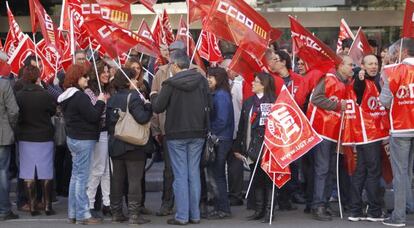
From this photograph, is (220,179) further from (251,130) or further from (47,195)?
(47,195)

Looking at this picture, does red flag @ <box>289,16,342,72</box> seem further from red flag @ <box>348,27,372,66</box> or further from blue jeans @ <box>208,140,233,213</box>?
blue jeans @ <box>208,140,233,213</box>

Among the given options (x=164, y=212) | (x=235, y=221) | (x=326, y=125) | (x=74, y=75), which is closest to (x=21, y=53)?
(x=74, y=75)

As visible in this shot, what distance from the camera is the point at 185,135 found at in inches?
329

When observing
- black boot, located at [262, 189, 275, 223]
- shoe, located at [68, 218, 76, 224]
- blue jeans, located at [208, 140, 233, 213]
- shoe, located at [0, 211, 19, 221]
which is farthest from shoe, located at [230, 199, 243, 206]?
shoe, located at [0, 211, 19, 221]

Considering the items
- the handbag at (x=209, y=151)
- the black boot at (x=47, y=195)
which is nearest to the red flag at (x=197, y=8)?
the handbag at (x=209, y=151)

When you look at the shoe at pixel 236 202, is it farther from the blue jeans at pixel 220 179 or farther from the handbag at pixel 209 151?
the handbag at pixel 209 151

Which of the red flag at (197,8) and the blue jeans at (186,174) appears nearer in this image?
the blue jeans at (186,174)

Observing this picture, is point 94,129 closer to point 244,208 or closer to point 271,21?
point 244,208

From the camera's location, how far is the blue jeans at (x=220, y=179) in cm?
887

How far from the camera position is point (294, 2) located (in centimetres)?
1823

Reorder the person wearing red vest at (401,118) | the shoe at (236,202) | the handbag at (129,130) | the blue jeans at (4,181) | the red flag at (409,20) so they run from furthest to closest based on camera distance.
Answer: the shoe at (236,202) → the blue jeans at (4,181) → the red flag at (409,20) → the handbag at (129,130) → the person wearing red vest at (401,118)

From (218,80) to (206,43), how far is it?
129 centimetres

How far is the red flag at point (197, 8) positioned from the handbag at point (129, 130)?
5.64 feet

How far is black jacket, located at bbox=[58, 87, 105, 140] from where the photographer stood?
8.30m
